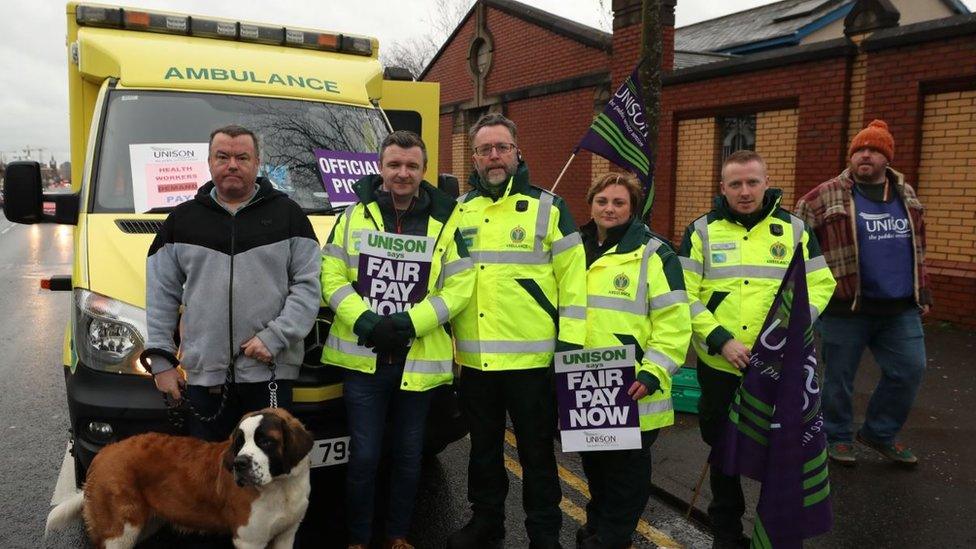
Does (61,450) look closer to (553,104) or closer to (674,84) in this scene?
(674,84)

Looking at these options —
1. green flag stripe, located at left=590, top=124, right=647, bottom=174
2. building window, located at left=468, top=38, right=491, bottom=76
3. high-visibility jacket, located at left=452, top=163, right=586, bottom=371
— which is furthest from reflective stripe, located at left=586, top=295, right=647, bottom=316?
building window, located at left=468, top=38, right=491, bottom=76

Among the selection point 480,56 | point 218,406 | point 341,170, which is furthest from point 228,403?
point 480,56

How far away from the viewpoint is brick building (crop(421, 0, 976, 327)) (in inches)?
313

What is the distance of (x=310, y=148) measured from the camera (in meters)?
4.72

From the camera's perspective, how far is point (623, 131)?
5.32 meters

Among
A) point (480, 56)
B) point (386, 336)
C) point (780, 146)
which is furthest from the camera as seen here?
point (480, 56)

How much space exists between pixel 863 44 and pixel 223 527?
8.72 m

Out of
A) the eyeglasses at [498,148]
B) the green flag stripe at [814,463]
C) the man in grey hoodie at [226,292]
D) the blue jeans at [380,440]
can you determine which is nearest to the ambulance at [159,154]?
the blue jeans at [380,440]

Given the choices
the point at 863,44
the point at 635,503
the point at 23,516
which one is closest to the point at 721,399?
the point at 635,503

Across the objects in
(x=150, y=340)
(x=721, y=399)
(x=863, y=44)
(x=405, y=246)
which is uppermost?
(x=863, y=44)

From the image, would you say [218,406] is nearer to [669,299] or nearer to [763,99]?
[669,299]

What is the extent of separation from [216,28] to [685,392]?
442 cm

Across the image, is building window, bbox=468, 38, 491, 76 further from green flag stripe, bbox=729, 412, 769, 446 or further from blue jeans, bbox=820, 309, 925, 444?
green flag stripe, bbox=729, 412, 769, 446

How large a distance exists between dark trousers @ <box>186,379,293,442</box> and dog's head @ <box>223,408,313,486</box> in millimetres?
332
